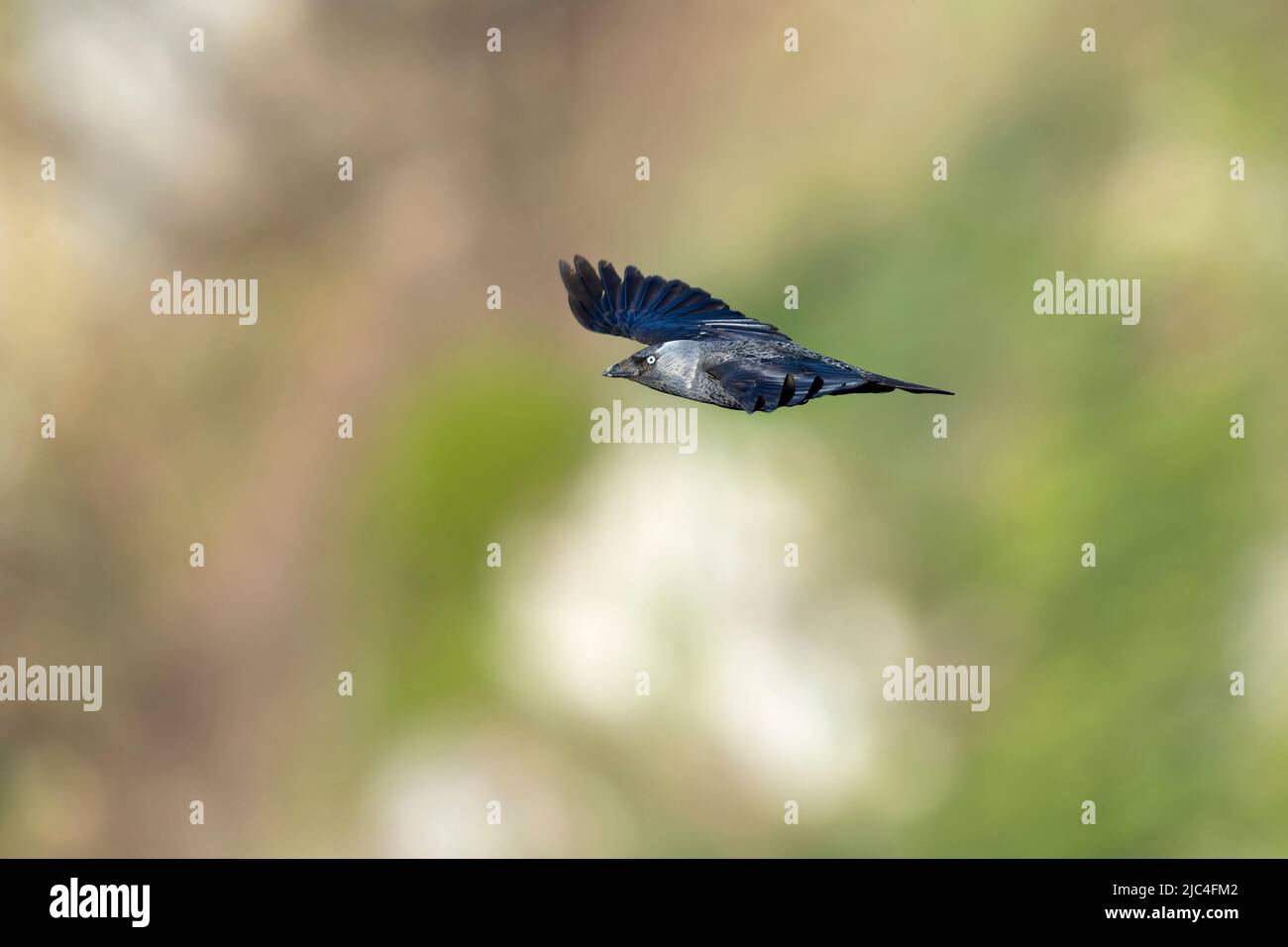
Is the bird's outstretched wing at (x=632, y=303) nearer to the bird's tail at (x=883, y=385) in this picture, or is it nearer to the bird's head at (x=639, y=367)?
the bird's head at (x=639, y=367)

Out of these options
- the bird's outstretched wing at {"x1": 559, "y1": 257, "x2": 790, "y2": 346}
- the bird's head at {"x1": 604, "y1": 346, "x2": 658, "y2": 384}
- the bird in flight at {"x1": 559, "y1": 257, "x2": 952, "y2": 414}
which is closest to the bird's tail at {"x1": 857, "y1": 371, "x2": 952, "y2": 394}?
the bird in flight at {"x1": 559, "y1": 257, "x2": 952, "y2": 414}

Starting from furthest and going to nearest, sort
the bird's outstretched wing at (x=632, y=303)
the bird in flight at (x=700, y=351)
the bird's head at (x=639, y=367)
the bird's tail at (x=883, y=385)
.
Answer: the bird's outstretched wing at (x=632, y=303) → the bird's head at (x=639, y=367) → the bird in flight at (x=700, y=351) → the bird's tail at (x=883, y=385)

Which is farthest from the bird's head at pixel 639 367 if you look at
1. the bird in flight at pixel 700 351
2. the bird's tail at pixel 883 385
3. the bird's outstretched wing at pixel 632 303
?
the bird's tail at pixel 883 385

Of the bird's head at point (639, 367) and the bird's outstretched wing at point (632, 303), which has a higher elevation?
→ the bird's outstretched wing at point (632, 303)

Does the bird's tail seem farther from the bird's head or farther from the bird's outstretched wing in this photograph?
the bird's outstretched wing

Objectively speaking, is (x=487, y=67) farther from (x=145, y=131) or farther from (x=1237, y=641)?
(x=1237, y=641)

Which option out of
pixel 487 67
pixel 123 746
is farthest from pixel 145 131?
pixel 123 746
